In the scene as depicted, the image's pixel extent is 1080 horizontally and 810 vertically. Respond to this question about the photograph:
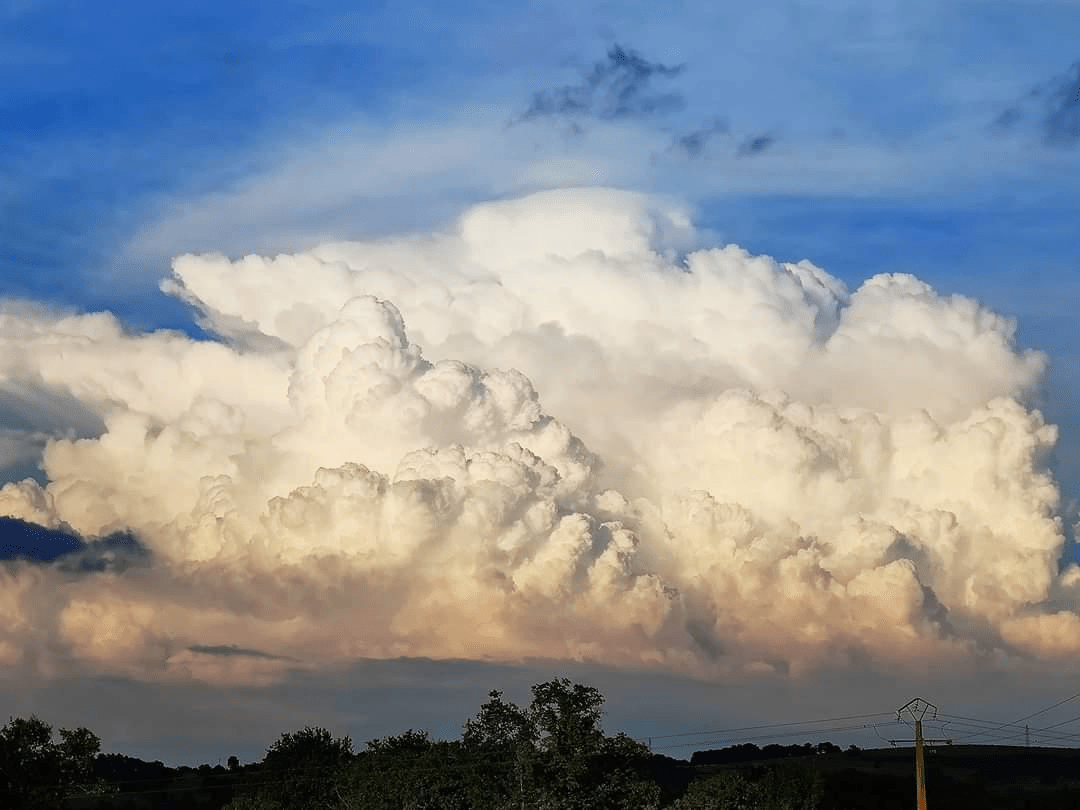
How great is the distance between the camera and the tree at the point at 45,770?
171 meters

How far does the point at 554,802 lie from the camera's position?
167 meters

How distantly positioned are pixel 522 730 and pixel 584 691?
10.9 m

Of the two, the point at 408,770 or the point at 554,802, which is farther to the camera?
the point at 408,770

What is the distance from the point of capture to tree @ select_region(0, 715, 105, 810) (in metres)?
171

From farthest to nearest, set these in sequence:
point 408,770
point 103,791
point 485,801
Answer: point 408,770 → point 485,801 → point 103,791

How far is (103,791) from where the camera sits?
166 meters

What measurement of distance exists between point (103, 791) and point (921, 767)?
8102cm

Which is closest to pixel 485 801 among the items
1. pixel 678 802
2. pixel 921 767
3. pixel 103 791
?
pixel 678 802

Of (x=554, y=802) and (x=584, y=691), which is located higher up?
(x=584, y=691)

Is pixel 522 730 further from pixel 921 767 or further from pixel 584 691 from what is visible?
pixel 921 767

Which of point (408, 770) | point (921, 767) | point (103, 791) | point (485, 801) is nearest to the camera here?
point (921, 767)

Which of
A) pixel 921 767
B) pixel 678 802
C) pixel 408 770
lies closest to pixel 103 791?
pixel 408 770

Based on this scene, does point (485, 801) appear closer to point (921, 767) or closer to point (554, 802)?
point (554, 802)

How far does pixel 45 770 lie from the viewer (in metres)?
173
